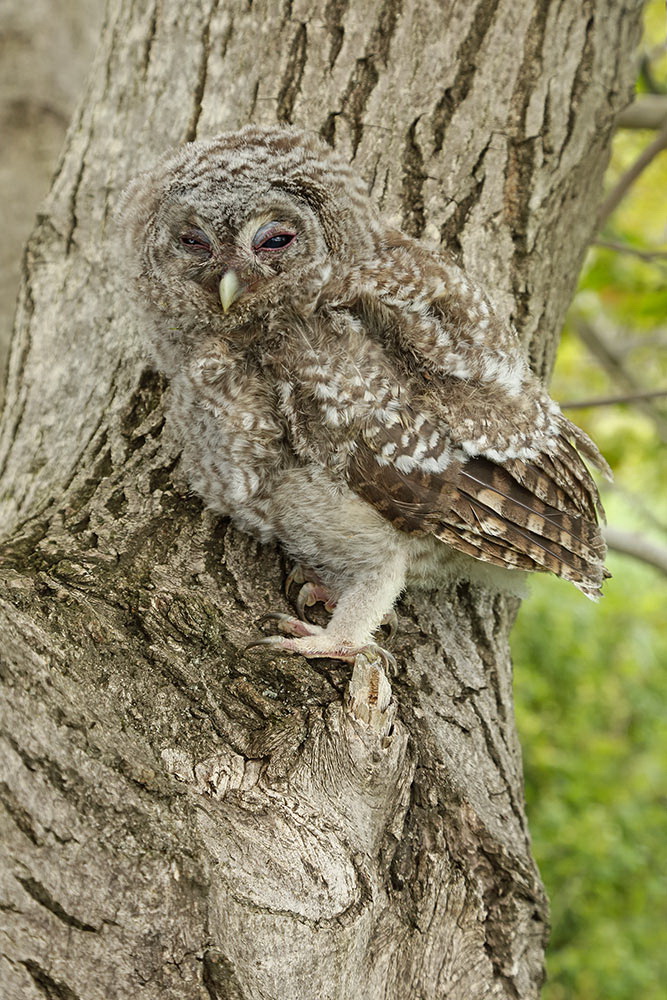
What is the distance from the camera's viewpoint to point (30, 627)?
1560 millimetres

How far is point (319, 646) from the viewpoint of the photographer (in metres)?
1.90

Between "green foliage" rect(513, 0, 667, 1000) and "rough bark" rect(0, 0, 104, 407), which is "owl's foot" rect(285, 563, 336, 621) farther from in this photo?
"rough bark" rect(0, 0, 104, 407)

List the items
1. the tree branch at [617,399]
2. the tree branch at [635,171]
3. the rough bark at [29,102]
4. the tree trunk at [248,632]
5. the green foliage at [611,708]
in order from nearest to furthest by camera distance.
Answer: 1. the tree trunk at [248,632]
2. the tree branch at [617,399]
3. the tree branch at [635,171]
4. the rough bark at [29,102]
5. the green foliage at [611,708]

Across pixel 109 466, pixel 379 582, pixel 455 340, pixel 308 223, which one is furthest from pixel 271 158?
pixel 379 582

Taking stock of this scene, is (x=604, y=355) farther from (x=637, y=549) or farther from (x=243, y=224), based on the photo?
(x=243, y=224)

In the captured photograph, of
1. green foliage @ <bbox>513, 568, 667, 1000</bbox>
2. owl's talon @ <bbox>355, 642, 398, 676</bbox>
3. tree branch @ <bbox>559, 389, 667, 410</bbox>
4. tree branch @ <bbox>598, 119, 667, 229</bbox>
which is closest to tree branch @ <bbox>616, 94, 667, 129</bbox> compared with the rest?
tree branch @ <bbox>598, 119, 667, 229</bbox>

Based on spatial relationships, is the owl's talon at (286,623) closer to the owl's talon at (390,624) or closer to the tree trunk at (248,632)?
the tree trunk at (248,632)

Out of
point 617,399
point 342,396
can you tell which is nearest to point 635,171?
point 617,399

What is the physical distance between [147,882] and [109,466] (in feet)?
3.49

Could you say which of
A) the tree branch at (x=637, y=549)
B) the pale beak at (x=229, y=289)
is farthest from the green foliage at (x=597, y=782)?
the pale beak at (x=229, y=289)

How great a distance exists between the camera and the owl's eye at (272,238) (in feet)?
→ 6.54

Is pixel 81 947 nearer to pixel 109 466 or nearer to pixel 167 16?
pixel 109 466

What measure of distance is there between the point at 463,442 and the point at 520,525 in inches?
9.1

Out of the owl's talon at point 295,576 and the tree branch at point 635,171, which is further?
the tree branch at point 635,171
